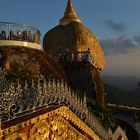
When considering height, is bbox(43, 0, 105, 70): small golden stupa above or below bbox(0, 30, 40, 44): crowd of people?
above

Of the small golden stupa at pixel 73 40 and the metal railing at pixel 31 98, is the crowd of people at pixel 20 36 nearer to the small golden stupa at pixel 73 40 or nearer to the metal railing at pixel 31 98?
the metal railing at pixel 31 98

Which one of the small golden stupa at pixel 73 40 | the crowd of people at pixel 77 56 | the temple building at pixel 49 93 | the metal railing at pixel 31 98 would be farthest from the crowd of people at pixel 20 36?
the small golden stupa at pixel 73 40

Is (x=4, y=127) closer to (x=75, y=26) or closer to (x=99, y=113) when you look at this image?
(x=99, y=113)

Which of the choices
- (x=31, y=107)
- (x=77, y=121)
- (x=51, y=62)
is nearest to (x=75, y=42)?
(x=51, y=62)

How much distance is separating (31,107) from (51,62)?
37.8ft

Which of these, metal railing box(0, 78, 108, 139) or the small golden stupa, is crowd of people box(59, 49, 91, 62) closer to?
the small golden stupa

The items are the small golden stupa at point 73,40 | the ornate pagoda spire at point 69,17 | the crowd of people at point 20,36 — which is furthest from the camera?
the ornate pagoda spire at point 69,17

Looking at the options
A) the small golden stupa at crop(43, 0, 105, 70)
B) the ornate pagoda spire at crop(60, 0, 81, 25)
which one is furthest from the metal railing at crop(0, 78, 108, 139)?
the ornate pagoda spire at crop(60, 0, 81, 25)

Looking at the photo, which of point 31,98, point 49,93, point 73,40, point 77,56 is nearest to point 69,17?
point 73,40

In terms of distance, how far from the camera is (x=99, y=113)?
774 inches

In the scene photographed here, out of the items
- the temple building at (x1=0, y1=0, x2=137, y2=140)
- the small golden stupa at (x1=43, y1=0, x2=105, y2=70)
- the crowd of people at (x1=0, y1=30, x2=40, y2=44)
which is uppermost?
the small golden stupa at (x1=43, y1=0, x2=105, y2=70)

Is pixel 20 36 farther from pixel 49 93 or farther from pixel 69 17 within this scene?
pixel 69 17

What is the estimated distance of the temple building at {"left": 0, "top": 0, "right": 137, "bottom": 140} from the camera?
327 inches

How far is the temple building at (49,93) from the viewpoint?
830 cm
